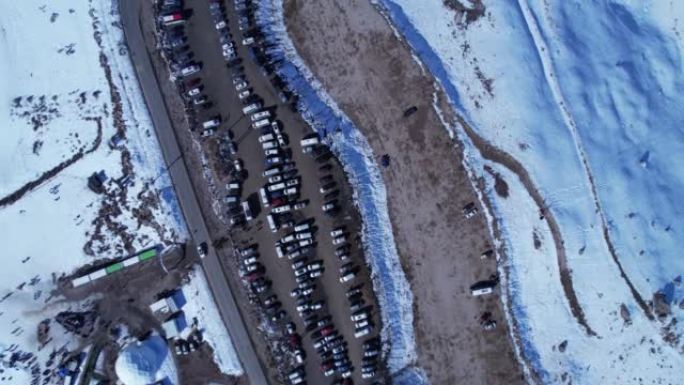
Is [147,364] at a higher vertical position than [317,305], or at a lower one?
lower

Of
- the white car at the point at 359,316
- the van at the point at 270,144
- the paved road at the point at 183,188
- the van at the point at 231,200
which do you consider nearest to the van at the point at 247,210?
the van at the point at 231,200

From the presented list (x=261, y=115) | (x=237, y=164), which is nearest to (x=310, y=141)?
(x=261, y=115)

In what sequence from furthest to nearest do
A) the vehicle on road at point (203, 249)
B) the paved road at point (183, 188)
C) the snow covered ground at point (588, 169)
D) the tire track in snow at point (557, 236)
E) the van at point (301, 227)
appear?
1. the vehicle on road at point (203, 249)
2. the paved road at point (183, 188)
3. the van at point (301, 227)
4. the tire track in snow at point (557, 236)
5. the snow covered ground at point (588, 169)

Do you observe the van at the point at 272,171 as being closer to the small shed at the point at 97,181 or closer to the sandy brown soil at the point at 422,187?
the sandy brown soil at the point at 422,187

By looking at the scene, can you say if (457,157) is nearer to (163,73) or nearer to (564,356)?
(564,356)

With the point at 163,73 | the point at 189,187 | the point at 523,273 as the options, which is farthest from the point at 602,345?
the point at 163,73

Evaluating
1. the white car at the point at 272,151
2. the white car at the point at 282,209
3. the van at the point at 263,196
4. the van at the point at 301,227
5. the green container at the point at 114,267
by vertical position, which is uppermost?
the white car at the point at 272,151

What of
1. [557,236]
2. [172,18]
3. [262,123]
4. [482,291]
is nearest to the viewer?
[557,236]

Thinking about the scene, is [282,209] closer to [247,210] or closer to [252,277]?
[247,210]
